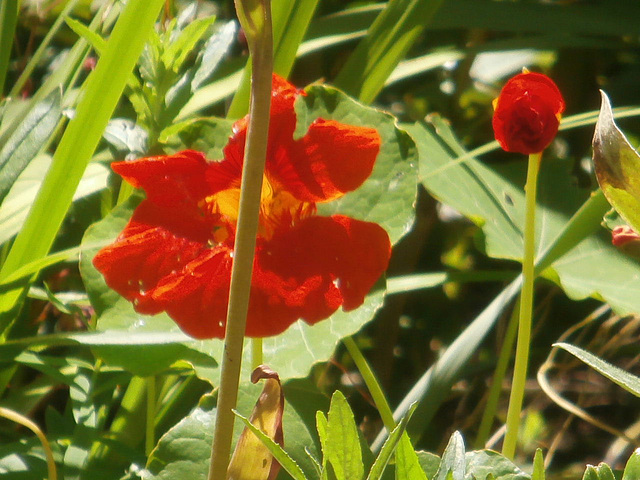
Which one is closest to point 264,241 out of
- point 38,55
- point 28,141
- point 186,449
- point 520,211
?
point 186,449

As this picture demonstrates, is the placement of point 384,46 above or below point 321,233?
above

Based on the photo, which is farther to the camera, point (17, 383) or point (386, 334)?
point (386, 334)

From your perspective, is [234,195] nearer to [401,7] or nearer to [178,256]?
[178,256]

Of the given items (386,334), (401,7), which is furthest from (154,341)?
(386,334)

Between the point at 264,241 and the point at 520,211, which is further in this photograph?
the point at 520,211

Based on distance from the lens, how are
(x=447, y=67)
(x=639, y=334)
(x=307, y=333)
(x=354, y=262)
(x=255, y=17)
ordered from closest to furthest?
1. (x=255, y=17)
2. (x=354, y=262)
3. (x=307, y=333)
4. (x=639, y=334)
5. (x=447, y=67)

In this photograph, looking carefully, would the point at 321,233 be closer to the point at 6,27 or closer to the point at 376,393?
the point at 376,393

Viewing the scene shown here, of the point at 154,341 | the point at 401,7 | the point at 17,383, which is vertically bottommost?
the point at 17,383

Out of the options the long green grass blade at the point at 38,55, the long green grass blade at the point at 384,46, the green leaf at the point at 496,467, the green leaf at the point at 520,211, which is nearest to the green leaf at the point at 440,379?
the green leaf at the point at 520,211
